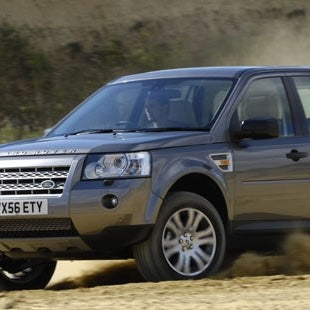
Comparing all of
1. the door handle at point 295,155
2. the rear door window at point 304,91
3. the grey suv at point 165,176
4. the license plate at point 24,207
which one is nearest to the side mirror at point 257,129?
the grey suv at point 165,176

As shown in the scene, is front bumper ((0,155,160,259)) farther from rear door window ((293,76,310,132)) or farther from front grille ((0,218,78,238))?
rear door window ((293,76,310,132))

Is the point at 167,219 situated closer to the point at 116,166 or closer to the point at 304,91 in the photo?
the point at 116,166

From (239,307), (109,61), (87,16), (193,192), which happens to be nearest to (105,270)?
(193,192)

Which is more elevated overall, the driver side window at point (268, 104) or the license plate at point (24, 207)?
the driver side window at point (268, 104)

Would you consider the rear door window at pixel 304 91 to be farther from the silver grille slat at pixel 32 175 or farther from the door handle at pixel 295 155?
the silver grille slat at pixel 32 175

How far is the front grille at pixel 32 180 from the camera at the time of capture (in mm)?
8172

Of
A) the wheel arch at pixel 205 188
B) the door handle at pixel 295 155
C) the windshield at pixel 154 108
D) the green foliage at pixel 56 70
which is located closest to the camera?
the wheel arch at pixel 205 188

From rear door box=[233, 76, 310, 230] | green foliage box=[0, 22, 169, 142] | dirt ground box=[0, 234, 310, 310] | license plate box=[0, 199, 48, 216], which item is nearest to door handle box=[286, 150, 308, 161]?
rear door box=[233, 76, 310, 230]

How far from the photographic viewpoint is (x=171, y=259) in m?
8.31

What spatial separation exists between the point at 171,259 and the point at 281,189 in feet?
3.87

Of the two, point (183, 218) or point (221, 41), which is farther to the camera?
point (221, 41)

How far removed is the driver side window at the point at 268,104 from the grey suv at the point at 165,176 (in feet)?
0.04

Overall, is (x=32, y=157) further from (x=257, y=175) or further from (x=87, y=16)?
(x=87, y=16)

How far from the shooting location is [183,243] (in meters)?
8.40
